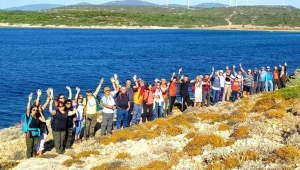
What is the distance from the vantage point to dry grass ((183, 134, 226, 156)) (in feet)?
36.8

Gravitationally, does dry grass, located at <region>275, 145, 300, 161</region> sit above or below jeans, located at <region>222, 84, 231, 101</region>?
above

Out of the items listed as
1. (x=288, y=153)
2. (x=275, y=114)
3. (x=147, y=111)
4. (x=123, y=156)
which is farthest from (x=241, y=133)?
(x=147, y=111)

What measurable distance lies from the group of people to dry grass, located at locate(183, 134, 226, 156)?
4.22 metres

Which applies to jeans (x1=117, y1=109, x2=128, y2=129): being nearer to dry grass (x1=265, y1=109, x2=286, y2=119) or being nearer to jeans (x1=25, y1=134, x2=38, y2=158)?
jeans (x1=25, y1=134, x2=38, y2=158)

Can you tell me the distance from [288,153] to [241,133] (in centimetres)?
266

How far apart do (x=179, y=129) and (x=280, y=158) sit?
4.90m

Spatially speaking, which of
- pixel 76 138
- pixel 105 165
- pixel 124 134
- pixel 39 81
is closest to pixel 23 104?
pixel 39 81

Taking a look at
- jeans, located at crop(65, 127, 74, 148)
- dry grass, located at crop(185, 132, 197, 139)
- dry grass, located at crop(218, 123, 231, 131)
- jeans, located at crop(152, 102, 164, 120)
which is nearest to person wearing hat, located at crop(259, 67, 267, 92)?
jeans, located at crop(152, 102, 164, 120)

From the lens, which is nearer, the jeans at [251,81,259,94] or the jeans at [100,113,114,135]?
the jeans at [100,113,114,135]

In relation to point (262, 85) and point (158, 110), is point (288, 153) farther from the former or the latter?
point (262, 85)

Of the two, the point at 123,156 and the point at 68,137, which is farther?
the point at 68,137

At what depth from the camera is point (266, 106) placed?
16000 millimetres

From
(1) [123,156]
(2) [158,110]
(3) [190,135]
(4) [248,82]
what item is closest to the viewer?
(1) [123,156]

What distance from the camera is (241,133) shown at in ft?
39.4
